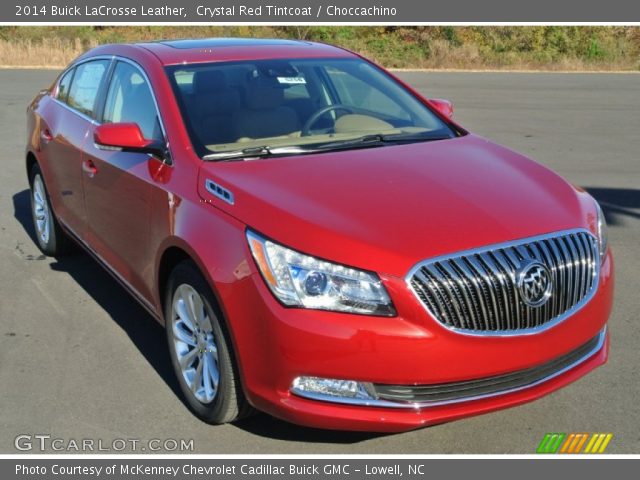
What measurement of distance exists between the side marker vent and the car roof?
1.23 meters

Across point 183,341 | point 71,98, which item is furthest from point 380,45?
point 183,341

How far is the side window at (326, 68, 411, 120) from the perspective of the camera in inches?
202

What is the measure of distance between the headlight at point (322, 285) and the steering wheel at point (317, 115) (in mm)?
1424

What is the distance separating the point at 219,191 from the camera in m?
3.82

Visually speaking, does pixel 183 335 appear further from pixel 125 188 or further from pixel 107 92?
pixel 107 92

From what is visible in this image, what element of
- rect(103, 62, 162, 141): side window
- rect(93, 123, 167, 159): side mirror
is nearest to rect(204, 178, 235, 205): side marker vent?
rect(93, 123, 167, 159): side mirror

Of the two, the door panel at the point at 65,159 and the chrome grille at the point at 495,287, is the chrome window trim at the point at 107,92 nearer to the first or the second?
the door panel at the point at 65,159

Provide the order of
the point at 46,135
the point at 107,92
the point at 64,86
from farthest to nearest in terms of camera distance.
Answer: the point at 64,86 → the point at 46,135 → the point at 107,92

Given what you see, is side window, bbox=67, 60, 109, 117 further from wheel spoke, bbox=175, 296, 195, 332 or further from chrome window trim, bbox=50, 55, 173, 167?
wheel spoke, bbox=175, 296, 195, 332

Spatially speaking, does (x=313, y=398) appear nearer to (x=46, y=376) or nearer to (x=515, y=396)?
(x=515, y=396)

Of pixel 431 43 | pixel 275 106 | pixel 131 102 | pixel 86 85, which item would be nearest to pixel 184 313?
pixel 275 106

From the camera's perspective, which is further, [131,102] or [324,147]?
[131,102]

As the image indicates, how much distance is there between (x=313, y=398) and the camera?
3.38 meters
